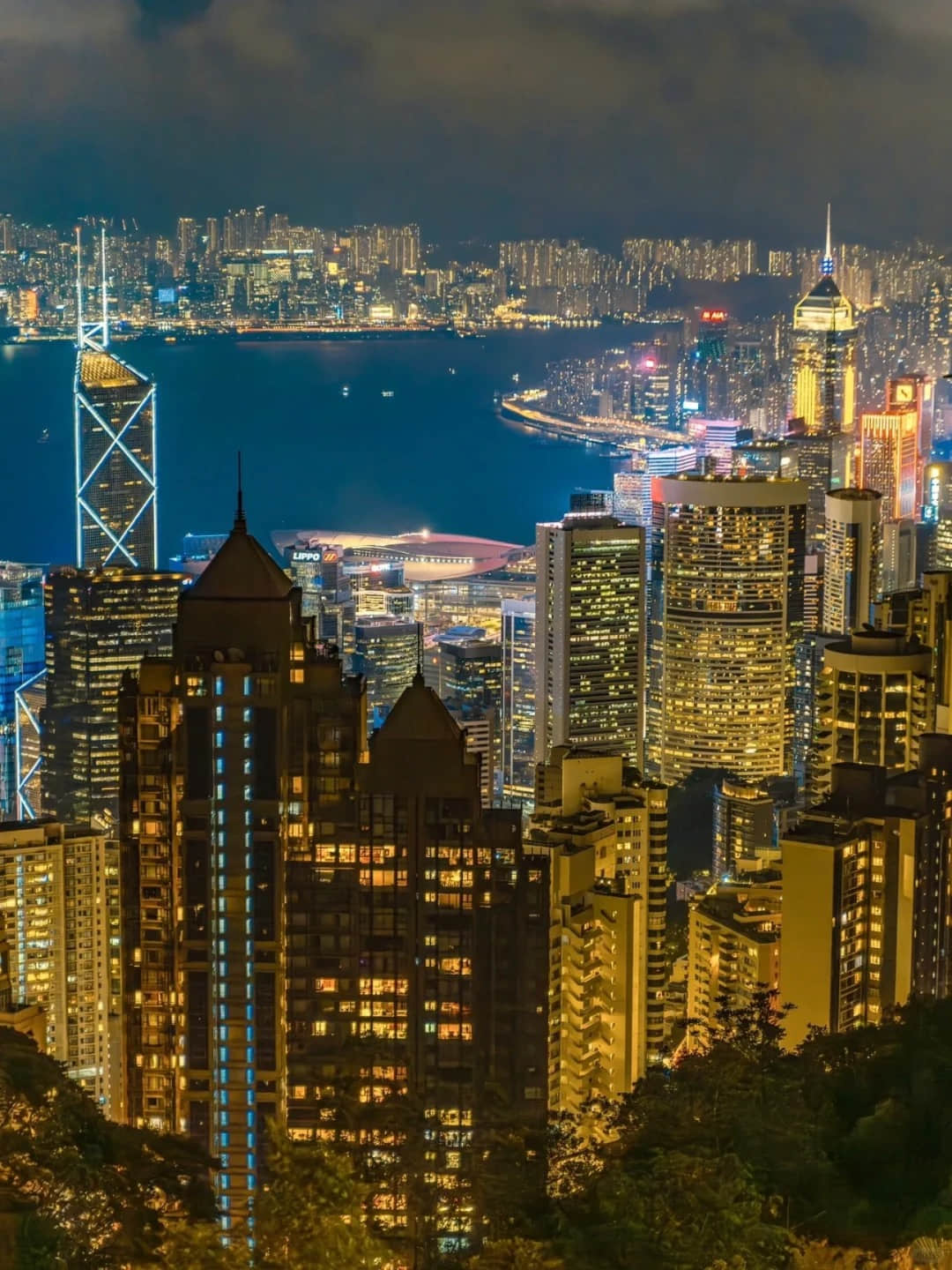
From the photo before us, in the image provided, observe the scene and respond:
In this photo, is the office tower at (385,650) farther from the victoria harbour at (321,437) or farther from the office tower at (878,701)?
the office tower at (878,701)

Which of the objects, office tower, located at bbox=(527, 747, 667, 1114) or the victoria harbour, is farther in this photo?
the victoria harbour

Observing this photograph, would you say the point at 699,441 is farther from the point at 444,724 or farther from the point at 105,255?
the point at 444,724

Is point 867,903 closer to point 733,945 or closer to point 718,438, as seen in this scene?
point 733,945

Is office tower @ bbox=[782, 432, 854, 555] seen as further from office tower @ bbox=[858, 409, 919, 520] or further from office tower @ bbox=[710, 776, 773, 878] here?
office tower @ bbox=[710, 776, 773, 878]

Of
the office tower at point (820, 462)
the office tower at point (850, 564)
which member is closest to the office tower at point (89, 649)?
the office tower at point (850, 564)

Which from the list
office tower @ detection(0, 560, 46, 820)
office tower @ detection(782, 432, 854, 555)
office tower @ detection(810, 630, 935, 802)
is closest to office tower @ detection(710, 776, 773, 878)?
office tower @ detection(810, 630, 935, 802)

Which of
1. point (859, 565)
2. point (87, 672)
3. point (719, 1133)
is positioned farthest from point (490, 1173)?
point (859, 565)
